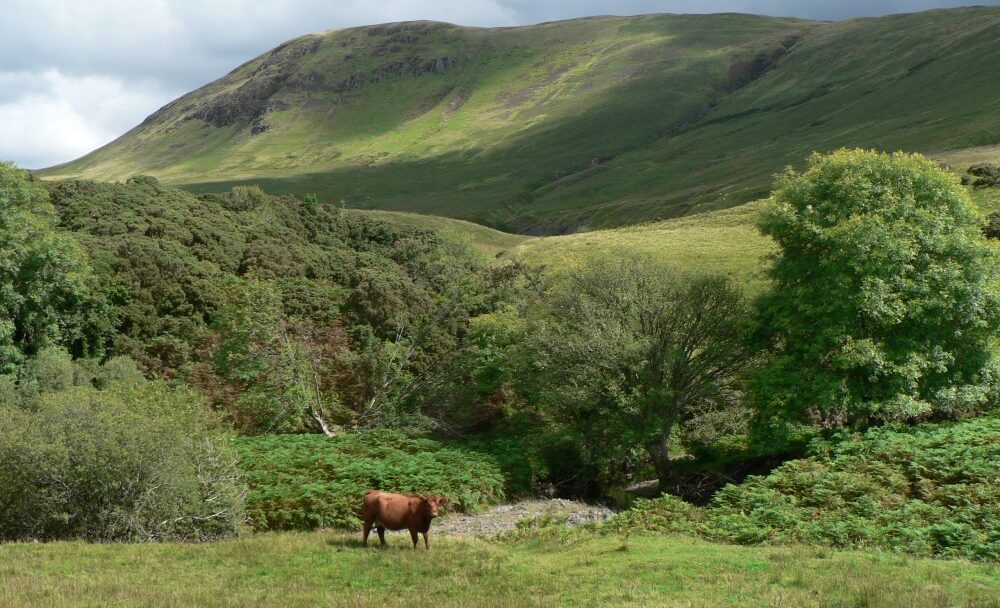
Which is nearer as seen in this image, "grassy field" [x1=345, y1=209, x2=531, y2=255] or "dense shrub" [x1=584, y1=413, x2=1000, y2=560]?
"dense shrub" [x1=584, y1=413, x2=1000, y2=560]

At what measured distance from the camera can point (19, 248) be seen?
42.4 metres

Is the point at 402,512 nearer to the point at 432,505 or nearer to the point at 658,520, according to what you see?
the point at 432,505

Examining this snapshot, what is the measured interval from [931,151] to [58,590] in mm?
133926

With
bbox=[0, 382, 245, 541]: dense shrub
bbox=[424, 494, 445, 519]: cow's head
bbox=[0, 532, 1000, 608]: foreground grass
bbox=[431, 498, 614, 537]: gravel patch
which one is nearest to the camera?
bbox=[0, 532, 1000, 608]: foreground grass

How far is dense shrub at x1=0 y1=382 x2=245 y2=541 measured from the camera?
72.9 feet

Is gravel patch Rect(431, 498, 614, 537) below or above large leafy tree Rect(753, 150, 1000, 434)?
below

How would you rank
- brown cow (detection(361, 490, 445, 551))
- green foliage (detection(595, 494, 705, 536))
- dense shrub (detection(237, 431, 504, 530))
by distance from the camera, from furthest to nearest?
1. dense shrub (detection(237, 431, 504, 530))
2. green foliage (detection(595, 494, 705, 536))
3. brown cow (detection(361, 490, 445, 551))

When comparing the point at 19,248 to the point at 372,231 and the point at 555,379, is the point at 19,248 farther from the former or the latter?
the point at 372,231

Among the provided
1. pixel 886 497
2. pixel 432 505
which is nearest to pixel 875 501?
pixel 886 497

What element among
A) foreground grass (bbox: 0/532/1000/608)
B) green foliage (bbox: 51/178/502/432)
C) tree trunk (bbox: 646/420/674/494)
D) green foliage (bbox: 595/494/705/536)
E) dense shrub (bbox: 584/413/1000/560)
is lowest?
tree trunk (bbox: 646/420/674/494)

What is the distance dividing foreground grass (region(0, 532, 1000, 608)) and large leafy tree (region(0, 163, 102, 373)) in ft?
89.7

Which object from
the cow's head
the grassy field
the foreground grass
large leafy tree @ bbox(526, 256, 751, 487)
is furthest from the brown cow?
the grassy field

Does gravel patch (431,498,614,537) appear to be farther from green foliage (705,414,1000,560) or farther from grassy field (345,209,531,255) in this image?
grassy field (345,209,531,255)

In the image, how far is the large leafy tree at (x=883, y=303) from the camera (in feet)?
96.0
